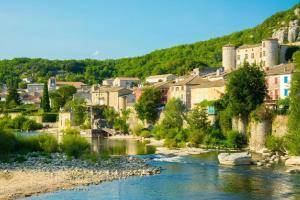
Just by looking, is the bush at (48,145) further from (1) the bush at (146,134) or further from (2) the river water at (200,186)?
(1) the bush at (146,134)

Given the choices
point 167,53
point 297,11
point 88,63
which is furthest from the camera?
point 88,63

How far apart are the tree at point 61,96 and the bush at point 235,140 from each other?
5336cm

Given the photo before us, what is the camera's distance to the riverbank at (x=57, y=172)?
24.5 m

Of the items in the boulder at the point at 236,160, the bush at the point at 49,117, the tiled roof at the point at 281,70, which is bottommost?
the boulder at the point at 236,160

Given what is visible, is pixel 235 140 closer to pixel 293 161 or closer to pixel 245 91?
pixel 245 91

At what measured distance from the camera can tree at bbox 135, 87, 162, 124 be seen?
57.3 metres

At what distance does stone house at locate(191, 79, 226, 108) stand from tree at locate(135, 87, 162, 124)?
494 centimetres

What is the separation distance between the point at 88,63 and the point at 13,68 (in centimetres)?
2187

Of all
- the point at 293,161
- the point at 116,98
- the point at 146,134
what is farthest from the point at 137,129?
the point at 293,161

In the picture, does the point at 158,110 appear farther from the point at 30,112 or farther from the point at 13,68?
the point at 13,68

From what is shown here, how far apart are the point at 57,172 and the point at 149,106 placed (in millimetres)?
29203

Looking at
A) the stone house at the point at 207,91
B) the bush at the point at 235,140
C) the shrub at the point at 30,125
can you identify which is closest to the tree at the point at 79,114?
the shrub at the point at 30,125

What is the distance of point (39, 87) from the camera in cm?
13575

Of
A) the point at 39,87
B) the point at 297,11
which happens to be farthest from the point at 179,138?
the point at 39,87
